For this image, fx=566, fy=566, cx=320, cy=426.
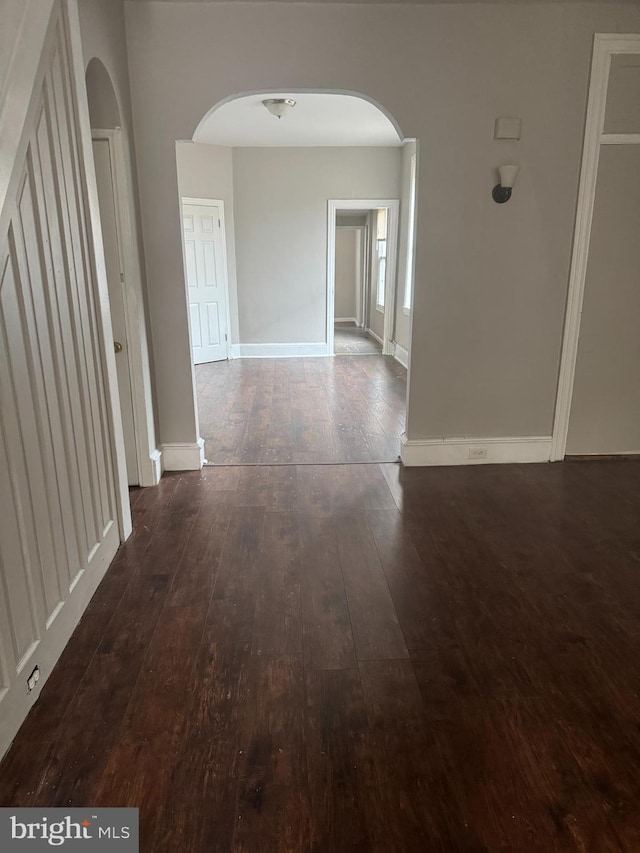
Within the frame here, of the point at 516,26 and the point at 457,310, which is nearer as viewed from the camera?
the point at 516,26

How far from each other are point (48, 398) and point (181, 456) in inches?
72.1

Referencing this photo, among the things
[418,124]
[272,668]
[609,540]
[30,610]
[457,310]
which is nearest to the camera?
[30,610]

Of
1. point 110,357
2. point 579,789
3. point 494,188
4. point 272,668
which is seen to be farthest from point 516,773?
point 494,188

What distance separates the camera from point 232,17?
10.2 feet

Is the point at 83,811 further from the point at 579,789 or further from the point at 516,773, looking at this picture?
the point at 579,789

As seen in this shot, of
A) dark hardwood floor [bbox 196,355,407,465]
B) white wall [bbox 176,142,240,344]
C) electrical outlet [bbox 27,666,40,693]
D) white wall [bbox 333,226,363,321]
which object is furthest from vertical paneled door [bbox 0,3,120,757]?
white wall [bbox 333,226,363,321]

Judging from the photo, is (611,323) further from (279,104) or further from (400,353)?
(400,353)

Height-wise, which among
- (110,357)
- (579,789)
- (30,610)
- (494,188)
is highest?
(494,188)

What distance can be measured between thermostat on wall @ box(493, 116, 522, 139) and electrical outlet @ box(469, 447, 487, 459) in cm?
194

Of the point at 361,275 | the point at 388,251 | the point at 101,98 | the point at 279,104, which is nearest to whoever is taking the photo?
the point at 101,98

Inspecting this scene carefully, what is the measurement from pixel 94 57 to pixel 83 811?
2992 mm

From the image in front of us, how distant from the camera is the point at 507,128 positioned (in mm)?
3344

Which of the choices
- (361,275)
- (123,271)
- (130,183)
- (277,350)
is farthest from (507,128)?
(361,275)

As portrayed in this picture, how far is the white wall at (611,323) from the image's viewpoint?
3518 mm
